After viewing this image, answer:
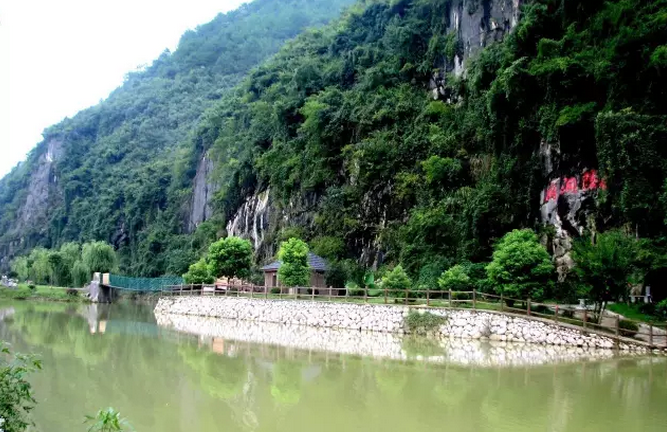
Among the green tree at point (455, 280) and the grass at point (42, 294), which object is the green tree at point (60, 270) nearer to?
the grass at point (42, 294)

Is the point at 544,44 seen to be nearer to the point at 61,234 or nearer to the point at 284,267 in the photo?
the point at 284,267

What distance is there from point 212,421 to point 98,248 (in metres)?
45.9

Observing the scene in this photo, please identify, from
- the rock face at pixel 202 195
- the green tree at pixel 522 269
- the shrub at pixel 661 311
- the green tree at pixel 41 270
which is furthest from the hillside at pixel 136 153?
the shrub at pixel 661 311

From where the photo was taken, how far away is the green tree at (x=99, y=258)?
166ft

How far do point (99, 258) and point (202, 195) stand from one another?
44.2 feet

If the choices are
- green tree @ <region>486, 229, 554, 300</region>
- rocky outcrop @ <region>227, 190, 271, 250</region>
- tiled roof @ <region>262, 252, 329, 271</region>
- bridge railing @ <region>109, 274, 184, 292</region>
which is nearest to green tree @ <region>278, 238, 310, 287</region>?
tiled roof @ <region>262, 252, 329, 271</region>

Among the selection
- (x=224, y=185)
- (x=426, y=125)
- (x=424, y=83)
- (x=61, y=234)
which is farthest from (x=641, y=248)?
(x=61, y=234)

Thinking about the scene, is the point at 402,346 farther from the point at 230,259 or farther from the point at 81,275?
the point at 81,275

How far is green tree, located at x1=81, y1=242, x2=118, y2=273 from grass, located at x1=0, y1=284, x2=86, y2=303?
3.15 metres

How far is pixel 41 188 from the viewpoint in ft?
291

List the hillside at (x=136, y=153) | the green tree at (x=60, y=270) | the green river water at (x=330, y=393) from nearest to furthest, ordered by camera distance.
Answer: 1. the green river water at (x=330, y=393)
2. the green tree at (x=60, y=270)
3. the hillside at (x=136, y=153)

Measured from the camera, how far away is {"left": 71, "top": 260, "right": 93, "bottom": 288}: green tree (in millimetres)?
50344

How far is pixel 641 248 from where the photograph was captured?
17.9 metres

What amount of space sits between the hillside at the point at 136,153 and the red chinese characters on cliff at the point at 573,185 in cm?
4572
